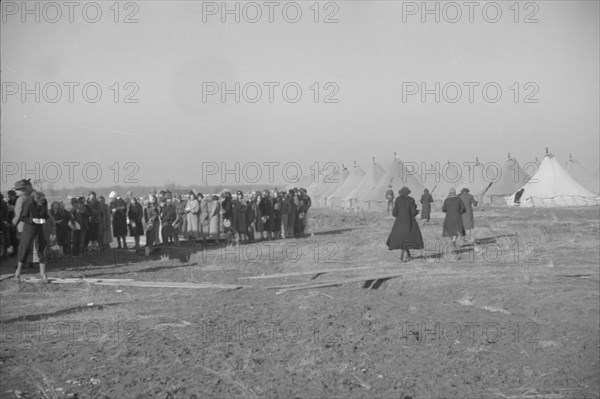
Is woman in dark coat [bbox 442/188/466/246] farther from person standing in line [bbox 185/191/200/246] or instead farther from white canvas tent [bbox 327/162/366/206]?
white canvas tent [bbox 327/162/366/206]

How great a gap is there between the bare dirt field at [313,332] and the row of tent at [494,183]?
1022 inches

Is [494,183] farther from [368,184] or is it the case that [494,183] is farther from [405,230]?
[405,230]

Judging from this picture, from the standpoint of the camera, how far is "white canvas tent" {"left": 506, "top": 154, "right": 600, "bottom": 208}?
124ft

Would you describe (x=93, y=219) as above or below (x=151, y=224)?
above

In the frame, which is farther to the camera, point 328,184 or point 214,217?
point 328,184

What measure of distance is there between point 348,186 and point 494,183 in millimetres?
11105

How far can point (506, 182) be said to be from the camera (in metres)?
41.3

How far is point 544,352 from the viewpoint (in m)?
7.09

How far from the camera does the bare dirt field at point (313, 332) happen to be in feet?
19.4

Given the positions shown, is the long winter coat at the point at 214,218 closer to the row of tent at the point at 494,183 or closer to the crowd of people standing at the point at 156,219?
the crowd of people standing at the point at 156,219

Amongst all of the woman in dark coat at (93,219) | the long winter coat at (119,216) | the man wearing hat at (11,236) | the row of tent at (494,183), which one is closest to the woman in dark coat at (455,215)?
the long winter coat at (119,216)
